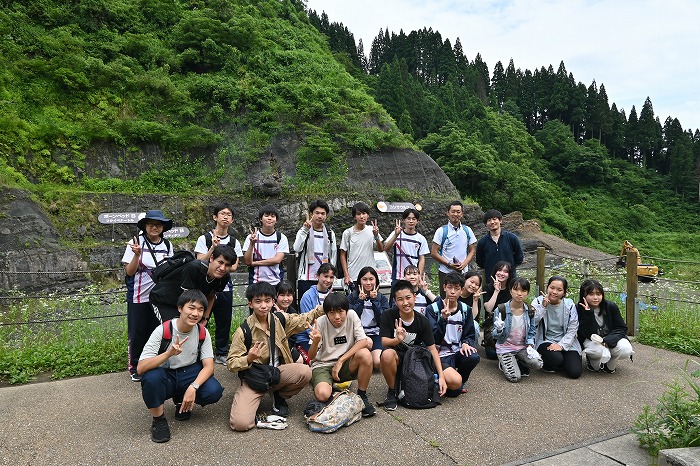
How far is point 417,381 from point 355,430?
2.66ft

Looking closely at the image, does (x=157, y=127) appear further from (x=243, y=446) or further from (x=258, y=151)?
(x=243, y=446)

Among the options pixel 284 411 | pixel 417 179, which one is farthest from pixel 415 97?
pixel 284 411

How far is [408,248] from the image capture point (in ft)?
19.8

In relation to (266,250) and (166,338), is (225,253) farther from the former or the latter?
(266,250)

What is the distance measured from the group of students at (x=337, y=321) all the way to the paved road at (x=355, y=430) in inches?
8.1

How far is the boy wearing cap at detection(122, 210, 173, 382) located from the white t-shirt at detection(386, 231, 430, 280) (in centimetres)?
293

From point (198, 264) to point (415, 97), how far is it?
3897cm

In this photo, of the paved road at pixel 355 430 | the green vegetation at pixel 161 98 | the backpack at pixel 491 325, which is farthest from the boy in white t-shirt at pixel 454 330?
the green vegetation at pixel 161 98

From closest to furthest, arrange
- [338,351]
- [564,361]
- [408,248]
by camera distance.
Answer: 1. [338,351]
2. [564,361]
3. [408,248]

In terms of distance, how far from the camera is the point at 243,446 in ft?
11.4

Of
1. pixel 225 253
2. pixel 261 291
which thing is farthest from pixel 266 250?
pixel 261 291

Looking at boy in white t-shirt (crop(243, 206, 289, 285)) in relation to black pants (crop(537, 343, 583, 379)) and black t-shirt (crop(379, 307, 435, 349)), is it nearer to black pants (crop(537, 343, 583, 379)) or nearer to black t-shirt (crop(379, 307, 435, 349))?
black t-shirt (crop(379, 307, 435, 349))

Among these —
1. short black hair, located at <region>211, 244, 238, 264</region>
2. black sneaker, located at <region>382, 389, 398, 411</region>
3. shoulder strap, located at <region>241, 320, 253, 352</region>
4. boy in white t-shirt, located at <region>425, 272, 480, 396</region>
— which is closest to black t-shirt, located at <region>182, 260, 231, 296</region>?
short black hair, located at <region>211, 244, 238, 264</region>

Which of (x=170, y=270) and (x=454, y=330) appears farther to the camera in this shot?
(x=454, y=330)
